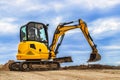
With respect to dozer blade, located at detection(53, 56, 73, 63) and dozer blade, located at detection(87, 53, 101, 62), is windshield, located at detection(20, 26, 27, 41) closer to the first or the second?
dozer blade, located at detection(53, 56, 73, 63)

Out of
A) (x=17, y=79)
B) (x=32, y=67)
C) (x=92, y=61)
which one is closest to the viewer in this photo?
(x=17, y=79)

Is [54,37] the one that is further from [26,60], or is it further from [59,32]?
[26,60]

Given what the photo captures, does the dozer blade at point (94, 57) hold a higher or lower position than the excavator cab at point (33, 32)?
lower

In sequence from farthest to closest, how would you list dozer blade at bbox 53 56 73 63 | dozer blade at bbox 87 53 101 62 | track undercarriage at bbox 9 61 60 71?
1. dozer blade at bbox 87 53 101 62
2. dozer blade at bbox 53 56 73 63
3. track undercarriage at bbox 9 61 60 71

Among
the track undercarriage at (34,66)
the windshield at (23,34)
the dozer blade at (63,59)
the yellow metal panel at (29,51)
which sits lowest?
the track undercarriage at (34,66)

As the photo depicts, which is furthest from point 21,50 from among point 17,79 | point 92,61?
point 17,79

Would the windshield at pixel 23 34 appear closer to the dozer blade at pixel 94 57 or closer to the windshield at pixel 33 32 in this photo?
the windshield at pixel 33 32

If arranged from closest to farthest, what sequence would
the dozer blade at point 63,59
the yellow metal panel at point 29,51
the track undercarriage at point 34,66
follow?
1. the track undercarriage at point 34,66
2. the yellow metal panel at point 29,51
3. the dozer blade at point 63,59

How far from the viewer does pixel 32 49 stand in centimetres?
3362

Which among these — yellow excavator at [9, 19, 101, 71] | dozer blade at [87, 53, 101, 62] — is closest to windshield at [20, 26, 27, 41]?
yellow excavator at [9, 19, 101, 71]

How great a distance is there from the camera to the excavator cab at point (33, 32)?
33.9 meters

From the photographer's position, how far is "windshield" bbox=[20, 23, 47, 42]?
111 feet

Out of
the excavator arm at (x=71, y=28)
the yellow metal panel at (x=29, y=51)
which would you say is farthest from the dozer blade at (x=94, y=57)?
the yellow metal panel at (x=29, y=51)

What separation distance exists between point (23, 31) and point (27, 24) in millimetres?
926
